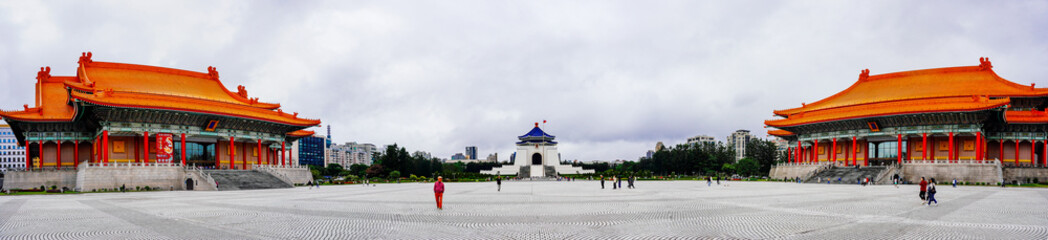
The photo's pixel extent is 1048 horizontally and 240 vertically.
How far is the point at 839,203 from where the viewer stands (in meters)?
17.9

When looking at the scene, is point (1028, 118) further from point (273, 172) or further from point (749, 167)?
point (273, 172)

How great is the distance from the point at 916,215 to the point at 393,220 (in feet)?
40.8

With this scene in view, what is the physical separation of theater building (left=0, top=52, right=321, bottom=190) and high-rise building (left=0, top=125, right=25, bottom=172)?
265ft

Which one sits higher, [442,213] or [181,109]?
[181,109]

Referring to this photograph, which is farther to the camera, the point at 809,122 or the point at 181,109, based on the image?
the point at 809,122

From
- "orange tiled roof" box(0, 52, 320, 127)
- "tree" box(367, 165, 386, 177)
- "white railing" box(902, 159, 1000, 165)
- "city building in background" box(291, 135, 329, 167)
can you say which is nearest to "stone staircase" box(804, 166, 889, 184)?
"white railing" box(902, 159, 1000, 165)

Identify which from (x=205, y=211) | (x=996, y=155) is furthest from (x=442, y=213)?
(x=996, y=155)

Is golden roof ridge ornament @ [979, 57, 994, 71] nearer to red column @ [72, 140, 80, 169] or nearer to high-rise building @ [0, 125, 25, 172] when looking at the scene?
red column @ [72, 140, 80, 169]

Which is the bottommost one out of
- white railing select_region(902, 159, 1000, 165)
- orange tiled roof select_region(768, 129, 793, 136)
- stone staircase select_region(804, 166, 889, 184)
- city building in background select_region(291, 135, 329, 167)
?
city building in background select_region(291, 135, 329, 167)

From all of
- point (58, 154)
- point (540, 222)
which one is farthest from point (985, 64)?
point (58, 154)

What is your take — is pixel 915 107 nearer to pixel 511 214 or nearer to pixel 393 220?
pixel 511 214

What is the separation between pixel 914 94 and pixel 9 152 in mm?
135645

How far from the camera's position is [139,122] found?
118 feet

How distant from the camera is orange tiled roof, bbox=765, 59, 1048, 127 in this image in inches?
1609
